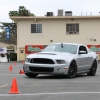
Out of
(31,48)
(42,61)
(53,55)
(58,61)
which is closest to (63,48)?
(53,55)

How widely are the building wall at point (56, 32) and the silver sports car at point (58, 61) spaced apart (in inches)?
1450

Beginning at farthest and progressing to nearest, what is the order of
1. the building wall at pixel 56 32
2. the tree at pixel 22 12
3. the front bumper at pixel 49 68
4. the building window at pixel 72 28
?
the tree at pixel 22 12
the building window at pixel 72 28
the building wall at pixel 56 32
the front bumper at pixel 49 68


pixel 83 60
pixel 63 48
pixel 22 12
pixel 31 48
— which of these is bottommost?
pixel 83 60

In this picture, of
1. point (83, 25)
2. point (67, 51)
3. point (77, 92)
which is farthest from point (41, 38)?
point (77, 92)

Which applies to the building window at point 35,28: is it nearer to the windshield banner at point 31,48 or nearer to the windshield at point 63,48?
the windshield banner at point 31,48

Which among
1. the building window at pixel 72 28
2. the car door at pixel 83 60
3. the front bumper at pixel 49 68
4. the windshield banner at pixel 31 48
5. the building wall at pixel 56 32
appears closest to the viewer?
the front bumper at pixel 49 68

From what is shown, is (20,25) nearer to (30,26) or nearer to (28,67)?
(30,26)

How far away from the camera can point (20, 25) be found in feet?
180

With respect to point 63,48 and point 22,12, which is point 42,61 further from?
point 22,12

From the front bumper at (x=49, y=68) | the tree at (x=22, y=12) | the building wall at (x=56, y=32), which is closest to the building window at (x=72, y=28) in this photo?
the building wall at (x=56, y=32)

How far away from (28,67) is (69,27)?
128ft

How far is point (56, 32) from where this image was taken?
180ft

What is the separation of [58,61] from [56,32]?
3892 centimetres

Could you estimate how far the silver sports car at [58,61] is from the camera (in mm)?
15938
